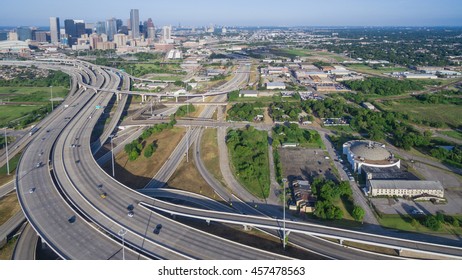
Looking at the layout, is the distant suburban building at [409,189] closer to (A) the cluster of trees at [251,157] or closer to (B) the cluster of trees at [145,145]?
(A) the cluster of trees at [251,157]

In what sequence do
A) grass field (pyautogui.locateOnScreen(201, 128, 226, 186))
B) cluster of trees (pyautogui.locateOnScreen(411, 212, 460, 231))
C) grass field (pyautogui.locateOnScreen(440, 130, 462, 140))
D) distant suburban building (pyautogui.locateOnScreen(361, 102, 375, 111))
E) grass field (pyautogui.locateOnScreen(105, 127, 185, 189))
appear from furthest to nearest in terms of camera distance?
distant suburban building (pyautogui.locateOnScreen(361, 102, 375, 111)), grass field (pyautogui.locateOnScreen(440, 130, 462, 140)), grass field (pyautogui.locateOnScreen(201, 128, 226, 186)), grass field (pyautogui.locateOnScreen(105, 127, 185, 189)), cluster of trees (pyautogui.locateOnScreen(411, 212, 460, 231))

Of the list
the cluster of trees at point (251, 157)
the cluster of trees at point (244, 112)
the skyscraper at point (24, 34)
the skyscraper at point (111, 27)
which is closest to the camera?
the cluster of trees at point (251, 157)

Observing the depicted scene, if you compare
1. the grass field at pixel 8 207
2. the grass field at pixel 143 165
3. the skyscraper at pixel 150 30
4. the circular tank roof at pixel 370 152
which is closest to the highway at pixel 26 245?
the grass field at pixel 8 207

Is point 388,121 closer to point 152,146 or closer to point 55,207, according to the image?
point 152,146

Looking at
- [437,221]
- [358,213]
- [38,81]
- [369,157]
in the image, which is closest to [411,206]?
[437,221]

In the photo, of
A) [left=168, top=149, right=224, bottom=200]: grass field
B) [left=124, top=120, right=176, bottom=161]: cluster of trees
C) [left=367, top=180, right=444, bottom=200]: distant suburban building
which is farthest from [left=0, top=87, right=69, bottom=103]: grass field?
[left=367, top=180, right=444, bottom=200]: distant suburban building

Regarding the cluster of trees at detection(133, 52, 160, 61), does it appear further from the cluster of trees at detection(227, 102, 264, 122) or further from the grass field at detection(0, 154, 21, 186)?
the grass field at detection(0, 154, 21, 186)
